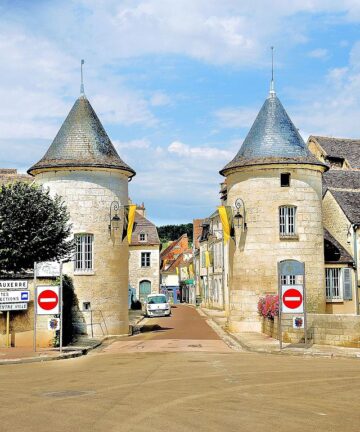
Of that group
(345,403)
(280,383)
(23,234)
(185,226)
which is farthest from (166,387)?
(185,226)

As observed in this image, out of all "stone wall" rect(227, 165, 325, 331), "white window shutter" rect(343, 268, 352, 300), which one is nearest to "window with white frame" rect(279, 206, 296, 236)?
"stone wall" rect(227, 165, 325, 331)

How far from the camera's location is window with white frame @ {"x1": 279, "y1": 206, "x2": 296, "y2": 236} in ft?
97.4

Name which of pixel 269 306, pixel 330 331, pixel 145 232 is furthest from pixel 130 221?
pixel 145 232

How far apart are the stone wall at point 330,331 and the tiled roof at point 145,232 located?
38391mm

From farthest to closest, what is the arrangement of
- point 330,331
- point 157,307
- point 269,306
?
point 157,307, point 269,306, point 330,331

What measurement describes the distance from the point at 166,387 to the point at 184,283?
255 feet

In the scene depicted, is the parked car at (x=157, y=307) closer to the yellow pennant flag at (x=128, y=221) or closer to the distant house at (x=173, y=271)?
the yellow pennant flag at (x=128, y=221)

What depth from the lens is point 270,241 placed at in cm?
2945

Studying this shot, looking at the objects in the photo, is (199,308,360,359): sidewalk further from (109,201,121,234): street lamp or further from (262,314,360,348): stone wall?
(109,201,121,234): street lamp

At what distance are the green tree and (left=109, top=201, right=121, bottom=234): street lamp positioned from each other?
332 centimetres

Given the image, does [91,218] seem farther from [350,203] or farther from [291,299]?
[350,203]

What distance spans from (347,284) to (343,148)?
14.9m

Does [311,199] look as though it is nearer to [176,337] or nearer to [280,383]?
[176,337]

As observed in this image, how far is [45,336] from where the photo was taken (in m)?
22.8
